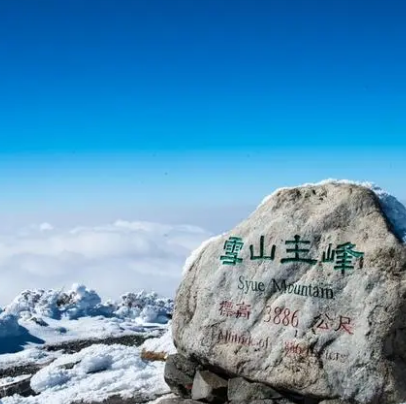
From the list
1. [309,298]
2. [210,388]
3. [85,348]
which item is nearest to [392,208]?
[309,298]

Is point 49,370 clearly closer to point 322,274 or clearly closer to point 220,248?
point 220,248

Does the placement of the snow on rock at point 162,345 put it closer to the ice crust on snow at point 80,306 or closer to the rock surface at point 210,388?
the rock surface at point 210,388

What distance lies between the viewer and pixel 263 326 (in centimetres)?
1008

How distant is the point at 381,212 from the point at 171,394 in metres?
6.28

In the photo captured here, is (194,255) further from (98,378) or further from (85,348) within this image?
(85,348)

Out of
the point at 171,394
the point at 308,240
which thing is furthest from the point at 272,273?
the point at 171,394

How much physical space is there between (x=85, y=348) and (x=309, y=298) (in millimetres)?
11492

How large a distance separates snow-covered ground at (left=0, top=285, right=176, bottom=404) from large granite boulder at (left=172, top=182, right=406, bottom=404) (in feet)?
11.6

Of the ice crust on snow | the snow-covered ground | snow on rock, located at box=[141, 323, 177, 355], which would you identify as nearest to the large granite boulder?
the snow-covered ground

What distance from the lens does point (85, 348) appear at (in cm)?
1894

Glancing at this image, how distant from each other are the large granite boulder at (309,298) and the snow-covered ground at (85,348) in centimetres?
354

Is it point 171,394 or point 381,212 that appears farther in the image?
point 171,394

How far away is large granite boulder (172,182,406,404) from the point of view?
879cm

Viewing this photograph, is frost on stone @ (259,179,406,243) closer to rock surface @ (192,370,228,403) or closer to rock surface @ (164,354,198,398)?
rock surface @ (192,370,228,403)
